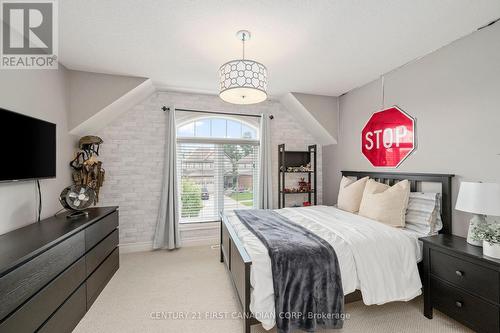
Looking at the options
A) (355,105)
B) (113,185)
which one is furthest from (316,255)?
(113,185)

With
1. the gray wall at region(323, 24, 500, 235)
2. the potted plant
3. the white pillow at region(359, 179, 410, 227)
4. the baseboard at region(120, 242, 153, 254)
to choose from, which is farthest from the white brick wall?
the potted plant

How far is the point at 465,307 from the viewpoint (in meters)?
1.71

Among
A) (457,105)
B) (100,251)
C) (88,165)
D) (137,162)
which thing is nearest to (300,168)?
(457,105)

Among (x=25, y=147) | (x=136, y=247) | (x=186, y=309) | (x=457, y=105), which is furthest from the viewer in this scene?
(x=136, y=247)

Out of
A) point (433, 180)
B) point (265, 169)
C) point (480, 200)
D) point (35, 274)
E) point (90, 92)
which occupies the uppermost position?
point (90, 92)

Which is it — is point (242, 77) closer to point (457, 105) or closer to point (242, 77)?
point (242, 77)

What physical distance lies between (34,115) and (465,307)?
4.19 meters

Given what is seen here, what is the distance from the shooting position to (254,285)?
1.62 metres

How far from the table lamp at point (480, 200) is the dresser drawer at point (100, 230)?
3339mm

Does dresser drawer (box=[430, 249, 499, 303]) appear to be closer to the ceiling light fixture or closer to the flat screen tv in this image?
the ceiling light fixture

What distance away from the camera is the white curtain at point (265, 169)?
12.9ft

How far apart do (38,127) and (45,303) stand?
5.26 ft

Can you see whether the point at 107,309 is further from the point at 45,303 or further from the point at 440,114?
the point at 440,114

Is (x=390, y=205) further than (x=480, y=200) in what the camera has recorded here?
Yes
